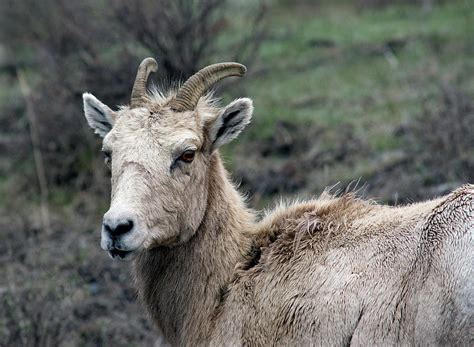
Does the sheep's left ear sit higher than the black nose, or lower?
higher

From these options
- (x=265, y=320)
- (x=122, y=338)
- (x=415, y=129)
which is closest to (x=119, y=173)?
(x=265, y=320)

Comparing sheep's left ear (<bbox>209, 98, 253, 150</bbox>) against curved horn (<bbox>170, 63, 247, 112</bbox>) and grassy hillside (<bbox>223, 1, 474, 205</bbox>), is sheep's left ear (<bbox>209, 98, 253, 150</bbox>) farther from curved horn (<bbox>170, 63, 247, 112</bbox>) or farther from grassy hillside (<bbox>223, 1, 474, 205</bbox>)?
grassy hillside (<bbox>223, 1, 474, 205</bbox>)

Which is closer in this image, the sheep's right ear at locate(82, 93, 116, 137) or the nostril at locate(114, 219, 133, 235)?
the nostril at locate(114, 219, 133, 235)

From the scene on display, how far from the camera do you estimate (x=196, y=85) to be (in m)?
7.18

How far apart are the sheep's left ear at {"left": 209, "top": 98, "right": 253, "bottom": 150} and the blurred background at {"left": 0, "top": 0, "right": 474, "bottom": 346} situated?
287 cm

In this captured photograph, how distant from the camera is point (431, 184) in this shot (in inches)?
445

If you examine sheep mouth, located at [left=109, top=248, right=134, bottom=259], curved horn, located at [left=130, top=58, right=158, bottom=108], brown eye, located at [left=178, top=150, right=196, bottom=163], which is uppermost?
curved horn, located at [left=130, top=58, right=158, bottom=108]

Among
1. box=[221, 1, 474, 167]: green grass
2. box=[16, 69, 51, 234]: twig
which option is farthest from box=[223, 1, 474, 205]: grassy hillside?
box=[16, 69, 51, 234]: twig

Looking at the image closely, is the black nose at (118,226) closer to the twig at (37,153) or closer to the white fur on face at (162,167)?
the white fur on face at (162,167)

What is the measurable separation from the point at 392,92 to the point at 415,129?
216cm

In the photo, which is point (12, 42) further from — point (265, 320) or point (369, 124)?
point (265, 320)

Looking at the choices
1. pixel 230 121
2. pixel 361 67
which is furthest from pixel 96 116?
pixel 361 67

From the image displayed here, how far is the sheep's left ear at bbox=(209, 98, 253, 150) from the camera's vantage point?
23.6 ft

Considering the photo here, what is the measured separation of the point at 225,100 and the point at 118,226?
27.1ft
